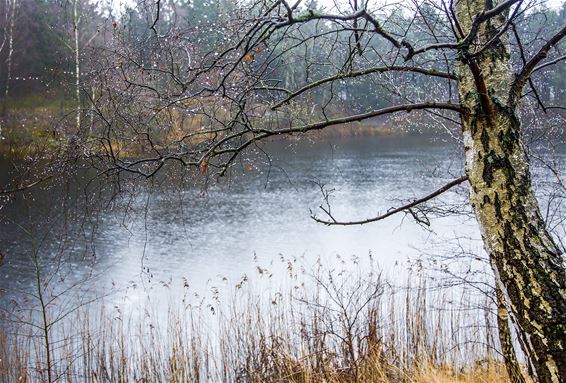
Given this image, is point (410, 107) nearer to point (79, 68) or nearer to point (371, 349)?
point (79, 68)

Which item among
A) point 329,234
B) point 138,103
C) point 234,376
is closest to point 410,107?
point 138,103

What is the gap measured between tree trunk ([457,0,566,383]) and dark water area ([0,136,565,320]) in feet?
9.76

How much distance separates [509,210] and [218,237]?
31.9 ft

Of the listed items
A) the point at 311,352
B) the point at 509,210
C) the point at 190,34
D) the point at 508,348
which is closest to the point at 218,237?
the point at 311,352

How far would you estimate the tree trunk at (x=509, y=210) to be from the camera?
2010 millimetres

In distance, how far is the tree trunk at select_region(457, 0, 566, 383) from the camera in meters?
2.01

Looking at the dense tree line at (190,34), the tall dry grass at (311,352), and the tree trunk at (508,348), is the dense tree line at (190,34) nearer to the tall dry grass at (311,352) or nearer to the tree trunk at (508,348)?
the tree trunk at (508,348)

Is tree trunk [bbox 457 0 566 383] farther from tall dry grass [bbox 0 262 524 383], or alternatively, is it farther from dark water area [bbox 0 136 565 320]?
dark water area [bbox 0 136 565 320]

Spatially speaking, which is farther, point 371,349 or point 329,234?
point 329,234

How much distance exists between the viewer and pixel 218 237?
11594 mm

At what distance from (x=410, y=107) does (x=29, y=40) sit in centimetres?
2176

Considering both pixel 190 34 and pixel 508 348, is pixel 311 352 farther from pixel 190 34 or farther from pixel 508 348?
pixel 190 34

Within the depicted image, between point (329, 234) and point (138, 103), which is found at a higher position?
point (138, 103)

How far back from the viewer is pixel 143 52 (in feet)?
8.61
